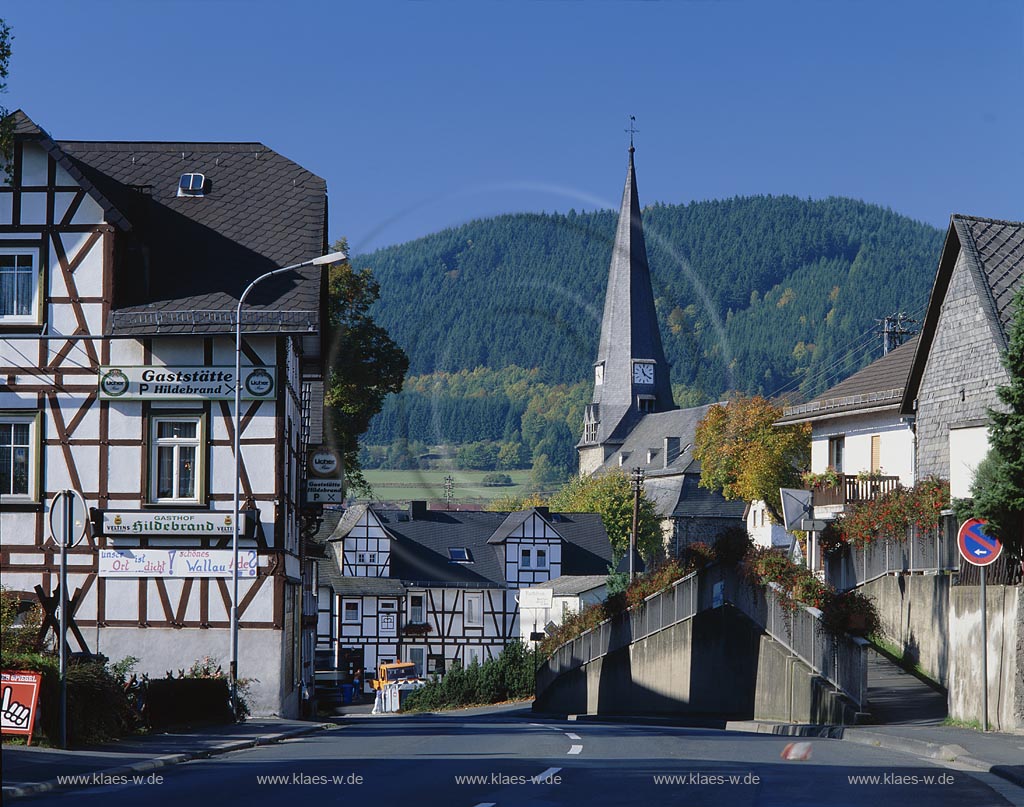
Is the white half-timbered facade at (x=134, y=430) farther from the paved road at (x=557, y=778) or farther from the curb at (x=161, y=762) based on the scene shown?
the paved road at (x=557, y=778)

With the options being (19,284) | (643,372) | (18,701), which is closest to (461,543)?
(643,372)

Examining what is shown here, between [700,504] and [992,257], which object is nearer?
[992,257]

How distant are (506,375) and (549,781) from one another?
147905 mm

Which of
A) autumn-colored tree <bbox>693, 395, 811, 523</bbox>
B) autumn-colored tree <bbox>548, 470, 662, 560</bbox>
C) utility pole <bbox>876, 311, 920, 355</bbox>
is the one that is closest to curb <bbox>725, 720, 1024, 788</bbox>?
autumn-colored tree <bbox>693, 395, 811, 523</bbox>

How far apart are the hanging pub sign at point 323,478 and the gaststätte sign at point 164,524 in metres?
5.21

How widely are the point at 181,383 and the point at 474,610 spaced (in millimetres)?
67983

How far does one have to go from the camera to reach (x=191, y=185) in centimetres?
3606

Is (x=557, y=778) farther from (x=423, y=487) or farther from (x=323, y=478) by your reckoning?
(x=423, y=487)

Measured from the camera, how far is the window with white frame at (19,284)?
32438 millimetres

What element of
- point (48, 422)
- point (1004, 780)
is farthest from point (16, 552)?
point (1004, 780)

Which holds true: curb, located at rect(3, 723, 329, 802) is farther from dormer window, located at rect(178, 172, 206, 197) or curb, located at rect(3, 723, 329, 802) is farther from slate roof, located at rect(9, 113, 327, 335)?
dormer window, located at rect(178, 172, 206, 197)

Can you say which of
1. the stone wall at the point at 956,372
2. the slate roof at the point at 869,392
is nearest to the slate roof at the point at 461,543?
the slate roof at the point at 869,392

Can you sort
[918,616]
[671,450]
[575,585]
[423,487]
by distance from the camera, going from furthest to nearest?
[671,450], [423,487], [575,585], [918,616]

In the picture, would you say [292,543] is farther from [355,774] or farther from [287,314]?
[355,774]
